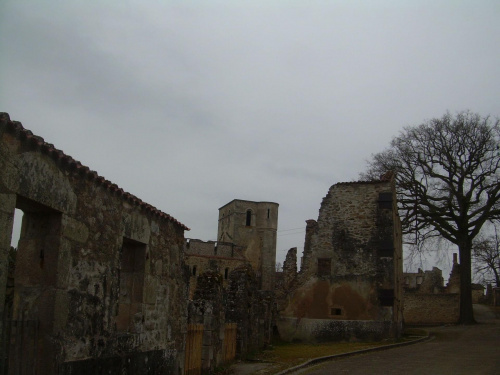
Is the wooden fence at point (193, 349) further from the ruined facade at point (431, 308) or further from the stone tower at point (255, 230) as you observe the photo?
the stone tower at point (255, 230)

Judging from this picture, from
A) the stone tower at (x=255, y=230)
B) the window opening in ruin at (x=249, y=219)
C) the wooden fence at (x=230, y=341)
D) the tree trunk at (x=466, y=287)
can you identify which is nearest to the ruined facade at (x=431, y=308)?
the tree trunk at (x=466, y=287)

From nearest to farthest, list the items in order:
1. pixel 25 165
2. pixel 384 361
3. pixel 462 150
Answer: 1. pixel 25 165
2. pixel 384 361
3. pixel 462 150

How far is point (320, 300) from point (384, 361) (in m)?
7.46

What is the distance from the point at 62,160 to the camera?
6.89 meters

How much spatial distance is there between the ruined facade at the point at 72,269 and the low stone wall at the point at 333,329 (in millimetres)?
12587

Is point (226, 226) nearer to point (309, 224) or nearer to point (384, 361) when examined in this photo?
A: point (309, 224)

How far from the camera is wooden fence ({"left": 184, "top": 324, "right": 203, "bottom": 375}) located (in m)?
11.2

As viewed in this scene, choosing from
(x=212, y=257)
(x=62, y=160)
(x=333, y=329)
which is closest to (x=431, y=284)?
(x=212, y=257)

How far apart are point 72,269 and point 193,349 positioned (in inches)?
200

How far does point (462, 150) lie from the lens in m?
28.7

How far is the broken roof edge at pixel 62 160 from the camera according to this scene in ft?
19.2

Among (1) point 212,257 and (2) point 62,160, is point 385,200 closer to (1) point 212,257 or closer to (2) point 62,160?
(2) point 62,160

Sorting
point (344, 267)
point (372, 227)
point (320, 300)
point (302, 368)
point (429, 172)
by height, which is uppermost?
point (429, 172)

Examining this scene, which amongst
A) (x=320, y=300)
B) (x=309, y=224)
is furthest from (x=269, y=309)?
(x=309, y=224)
